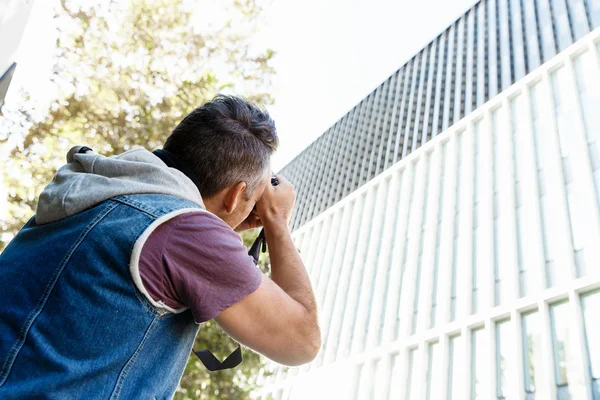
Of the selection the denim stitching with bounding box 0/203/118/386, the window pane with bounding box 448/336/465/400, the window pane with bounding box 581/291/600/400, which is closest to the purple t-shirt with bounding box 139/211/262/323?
the denim stitching with bounding box 0/203/118/386

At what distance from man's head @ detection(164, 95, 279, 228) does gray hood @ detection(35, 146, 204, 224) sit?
0.55 ft

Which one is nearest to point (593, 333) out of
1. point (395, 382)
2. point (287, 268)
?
point (395, 382)

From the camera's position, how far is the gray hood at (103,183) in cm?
117

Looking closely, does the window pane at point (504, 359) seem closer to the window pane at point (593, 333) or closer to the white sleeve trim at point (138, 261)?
the window pane at point (593, 333)

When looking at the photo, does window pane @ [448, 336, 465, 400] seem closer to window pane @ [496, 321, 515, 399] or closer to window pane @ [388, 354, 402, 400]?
window pane @ [496, 321, 515, 399]

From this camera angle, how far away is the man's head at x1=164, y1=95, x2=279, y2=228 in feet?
4.88

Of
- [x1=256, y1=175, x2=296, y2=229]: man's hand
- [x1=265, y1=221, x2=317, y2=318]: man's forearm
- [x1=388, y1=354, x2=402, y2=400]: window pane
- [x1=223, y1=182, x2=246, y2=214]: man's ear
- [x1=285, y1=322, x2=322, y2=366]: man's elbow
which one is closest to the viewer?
[x1=285, y1=322, x2=322, y2=366]: man's elbow

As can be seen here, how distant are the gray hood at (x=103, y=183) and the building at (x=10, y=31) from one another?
0.93 m

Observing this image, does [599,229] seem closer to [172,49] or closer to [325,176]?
[172,49]

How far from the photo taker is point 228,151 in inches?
59.2

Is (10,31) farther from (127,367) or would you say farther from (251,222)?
(127,367)

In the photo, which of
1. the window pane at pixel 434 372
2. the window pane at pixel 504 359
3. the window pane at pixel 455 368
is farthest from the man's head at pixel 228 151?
the window pane at pixel 434 372

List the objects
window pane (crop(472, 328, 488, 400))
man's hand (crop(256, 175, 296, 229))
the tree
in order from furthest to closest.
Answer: window pane (crop(472, 328, 488, 400)) < the tree < man's hand (crop(256, 175, 296, 229))

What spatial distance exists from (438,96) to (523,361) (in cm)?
2257
